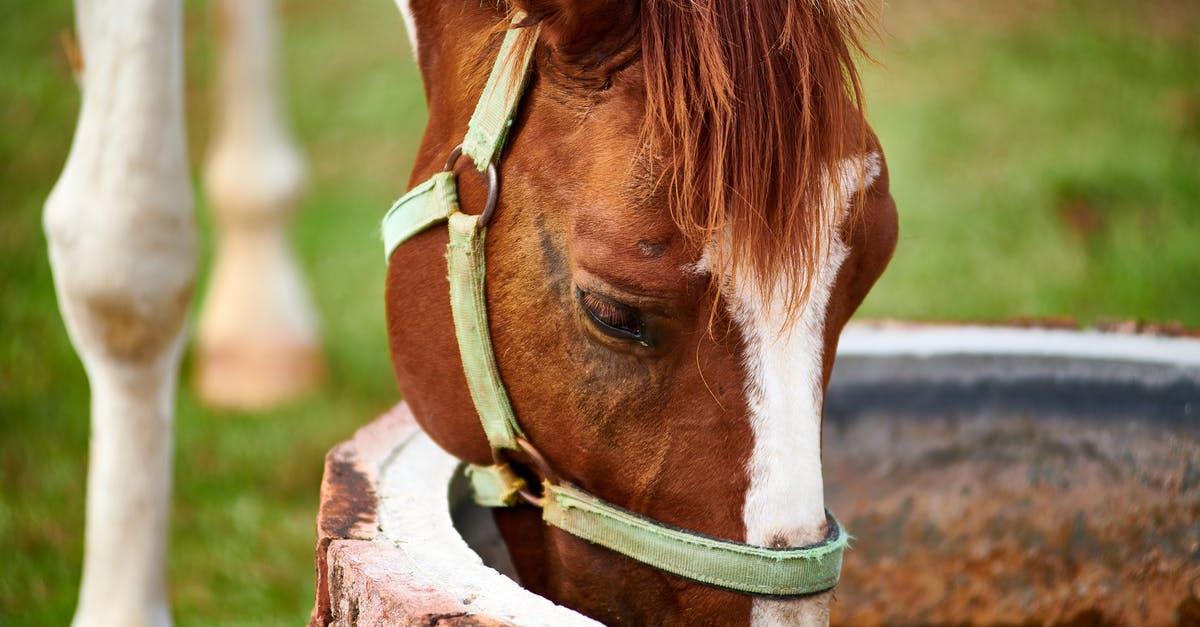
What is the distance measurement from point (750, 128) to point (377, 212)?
15.9ft

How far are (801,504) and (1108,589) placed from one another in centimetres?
121

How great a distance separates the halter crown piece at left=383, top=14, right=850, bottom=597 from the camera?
4.38 ft

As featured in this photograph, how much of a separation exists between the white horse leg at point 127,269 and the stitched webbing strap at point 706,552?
107cm

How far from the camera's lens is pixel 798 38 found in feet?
4.54

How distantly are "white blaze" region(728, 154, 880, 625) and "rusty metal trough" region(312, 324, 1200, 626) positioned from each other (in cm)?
72

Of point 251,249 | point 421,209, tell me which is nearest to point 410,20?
point 421,209

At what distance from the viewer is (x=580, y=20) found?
137 centimetres

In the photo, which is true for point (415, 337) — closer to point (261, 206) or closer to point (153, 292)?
A: point (153, 292)

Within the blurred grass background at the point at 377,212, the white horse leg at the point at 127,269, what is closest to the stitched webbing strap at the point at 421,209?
the white horse leg at the point at 127,269

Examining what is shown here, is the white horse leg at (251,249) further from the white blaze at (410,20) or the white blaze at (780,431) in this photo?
the white blaze at (780,431)

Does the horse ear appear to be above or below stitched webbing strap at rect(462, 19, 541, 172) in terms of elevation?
above

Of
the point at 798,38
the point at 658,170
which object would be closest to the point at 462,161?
the point at 658,170

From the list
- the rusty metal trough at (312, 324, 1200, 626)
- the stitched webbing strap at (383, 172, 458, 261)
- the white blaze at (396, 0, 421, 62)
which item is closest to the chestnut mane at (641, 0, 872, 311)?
the stitched webbing strap at (383, 172, 458, 261)

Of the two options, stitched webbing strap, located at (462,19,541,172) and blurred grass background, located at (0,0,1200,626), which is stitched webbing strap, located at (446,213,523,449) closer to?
stitched webbing strap, located at (462,19,541,172)
